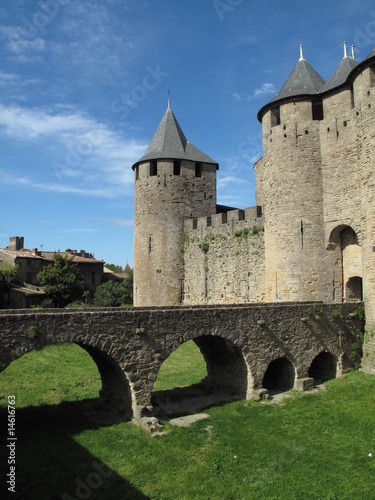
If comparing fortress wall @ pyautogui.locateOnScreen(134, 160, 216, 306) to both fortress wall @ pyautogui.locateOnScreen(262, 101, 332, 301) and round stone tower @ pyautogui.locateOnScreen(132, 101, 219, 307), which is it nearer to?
round stone tower @ pyautogui.locateOnScreen(132, 101, 219, 307)

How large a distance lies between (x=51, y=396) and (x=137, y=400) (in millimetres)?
4166

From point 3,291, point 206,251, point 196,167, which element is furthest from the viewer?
point 3,291

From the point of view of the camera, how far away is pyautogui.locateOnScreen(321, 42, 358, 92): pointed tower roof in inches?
703

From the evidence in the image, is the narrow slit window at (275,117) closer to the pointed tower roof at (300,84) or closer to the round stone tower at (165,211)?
the pointed tower roof at (300,84)

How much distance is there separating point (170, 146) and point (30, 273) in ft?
66.8

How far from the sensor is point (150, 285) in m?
25.3

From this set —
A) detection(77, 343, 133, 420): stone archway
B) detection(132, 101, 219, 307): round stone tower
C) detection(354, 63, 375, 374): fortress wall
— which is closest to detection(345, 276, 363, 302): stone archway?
detection(354, 63, 375, 374): fortress wall

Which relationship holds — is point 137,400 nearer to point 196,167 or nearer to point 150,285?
point 150,285

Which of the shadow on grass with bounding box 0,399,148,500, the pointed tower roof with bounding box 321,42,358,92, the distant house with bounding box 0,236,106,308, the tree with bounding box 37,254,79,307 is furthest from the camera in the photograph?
the tree with bounding box 37,254,79,307

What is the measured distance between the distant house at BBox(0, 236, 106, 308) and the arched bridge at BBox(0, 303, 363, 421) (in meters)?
24.3

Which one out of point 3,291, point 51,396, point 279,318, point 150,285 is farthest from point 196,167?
point 3,291

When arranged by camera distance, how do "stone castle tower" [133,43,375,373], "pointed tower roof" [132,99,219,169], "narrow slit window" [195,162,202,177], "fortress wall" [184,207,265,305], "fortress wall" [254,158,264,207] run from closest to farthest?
"stone castle tower" [133,43,375,373] → "fortress wall" [184,207,265,305] → "fortress wall" [254,158,264,207] → "pointed tower roof" [132,99,219,169] → "narrow slit window" [195,162,202,177]

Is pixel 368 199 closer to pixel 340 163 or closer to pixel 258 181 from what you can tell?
pixel 340 163

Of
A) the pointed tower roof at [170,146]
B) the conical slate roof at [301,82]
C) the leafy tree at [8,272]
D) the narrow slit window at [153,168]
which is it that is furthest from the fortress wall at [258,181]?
the leafy tree at [8,272]
